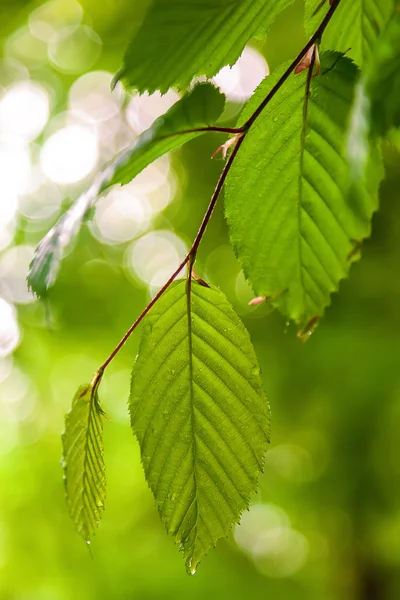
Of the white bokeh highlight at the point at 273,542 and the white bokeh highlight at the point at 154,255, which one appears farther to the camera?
the white bokeh highlight at the point at 273,542

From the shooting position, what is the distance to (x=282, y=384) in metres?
3.16

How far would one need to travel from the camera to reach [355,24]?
0.45m

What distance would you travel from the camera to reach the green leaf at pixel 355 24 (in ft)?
1.44

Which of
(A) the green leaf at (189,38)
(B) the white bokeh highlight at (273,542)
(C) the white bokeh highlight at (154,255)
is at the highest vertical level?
(C) the white bokeh highlight at (154,255)

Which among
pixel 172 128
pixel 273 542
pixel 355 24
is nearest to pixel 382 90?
pixel 172 128

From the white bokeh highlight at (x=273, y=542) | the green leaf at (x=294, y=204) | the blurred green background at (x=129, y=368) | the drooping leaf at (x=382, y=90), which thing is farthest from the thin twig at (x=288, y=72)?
the white bokeh highlight at (x=273, y=542)

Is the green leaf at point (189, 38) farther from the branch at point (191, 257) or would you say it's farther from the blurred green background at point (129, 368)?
the blurred green background at point (129, 368)

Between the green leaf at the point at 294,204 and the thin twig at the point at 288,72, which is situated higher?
the thin twig at the point at 288,72

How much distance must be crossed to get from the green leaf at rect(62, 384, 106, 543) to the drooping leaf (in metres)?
0.29

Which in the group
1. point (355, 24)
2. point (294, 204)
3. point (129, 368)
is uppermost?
point (129, 368)

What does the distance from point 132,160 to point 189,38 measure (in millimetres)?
138

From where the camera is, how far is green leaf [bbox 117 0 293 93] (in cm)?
38

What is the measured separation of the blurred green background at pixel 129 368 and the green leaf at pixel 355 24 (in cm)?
253

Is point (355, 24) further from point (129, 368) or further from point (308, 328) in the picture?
point (129, 368)
